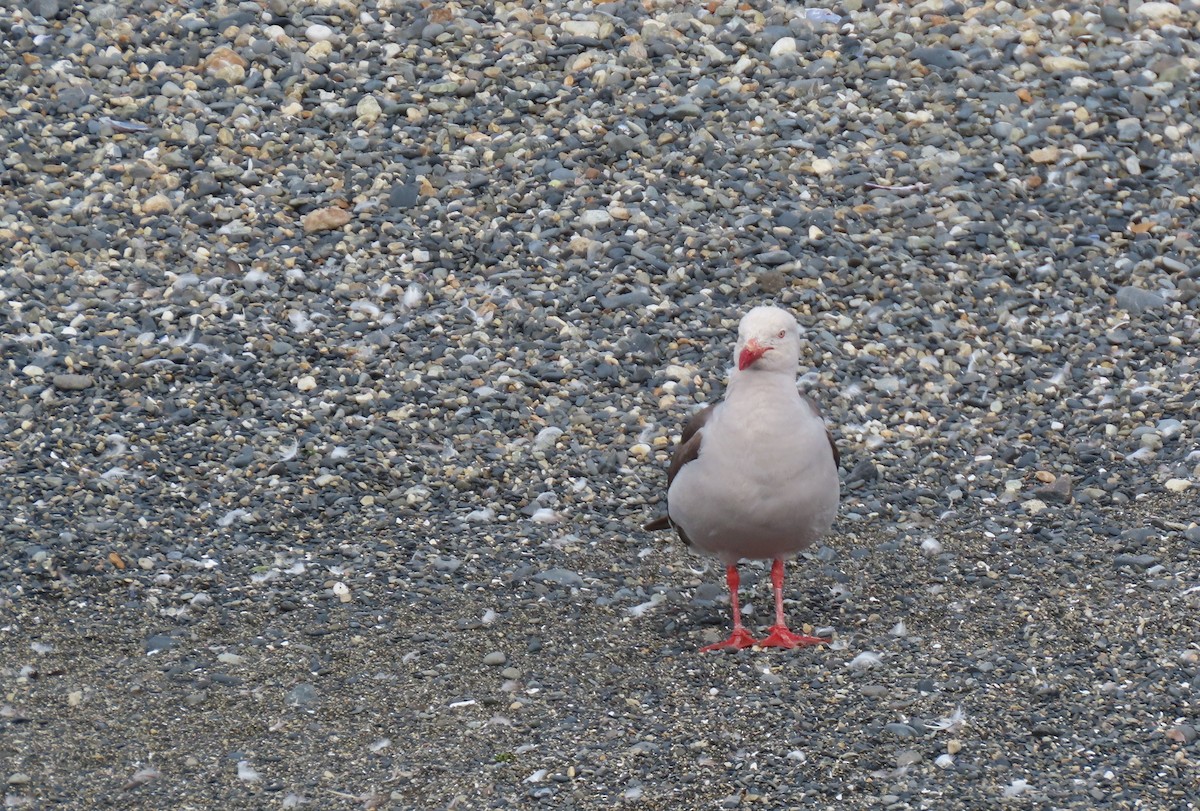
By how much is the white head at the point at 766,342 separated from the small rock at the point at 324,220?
432 centimetres

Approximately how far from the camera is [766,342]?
6.38 m

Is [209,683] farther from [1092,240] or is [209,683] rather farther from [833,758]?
[1092,240]

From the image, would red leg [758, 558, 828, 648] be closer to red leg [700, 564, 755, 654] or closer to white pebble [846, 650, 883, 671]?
red leg [700, 564, 755, 654]

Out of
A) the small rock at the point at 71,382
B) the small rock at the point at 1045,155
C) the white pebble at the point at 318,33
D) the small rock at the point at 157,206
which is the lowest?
the small rock at the point at 71,382

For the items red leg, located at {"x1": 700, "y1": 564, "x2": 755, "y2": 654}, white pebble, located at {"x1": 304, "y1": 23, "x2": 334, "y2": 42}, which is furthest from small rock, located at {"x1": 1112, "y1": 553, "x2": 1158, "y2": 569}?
white pebble, located at {"x1": 304, "y1": 23, "x2": 334, "y2": 42}

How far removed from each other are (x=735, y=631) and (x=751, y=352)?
1.29 meters

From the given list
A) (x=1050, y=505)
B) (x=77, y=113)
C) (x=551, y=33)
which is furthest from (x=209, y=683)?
(x=551, y=33)

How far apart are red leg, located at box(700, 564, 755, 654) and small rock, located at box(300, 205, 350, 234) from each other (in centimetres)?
432

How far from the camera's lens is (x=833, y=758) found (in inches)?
217

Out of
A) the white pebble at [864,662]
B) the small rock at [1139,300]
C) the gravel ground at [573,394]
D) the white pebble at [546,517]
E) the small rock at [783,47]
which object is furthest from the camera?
the small rock at [783,47]

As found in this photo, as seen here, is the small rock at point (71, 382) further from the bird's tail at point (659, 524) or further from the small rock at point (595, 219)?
the bird's tail at point (659, 524)

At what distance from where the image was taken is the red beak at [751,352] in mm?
6336

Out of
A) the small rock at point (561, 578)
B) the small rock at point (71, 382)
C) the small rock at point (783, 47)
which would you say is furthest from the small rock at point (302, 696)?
the small rock at point (783, 47)

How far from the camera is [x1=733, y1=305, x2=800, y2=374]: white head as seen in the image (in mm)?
6355
